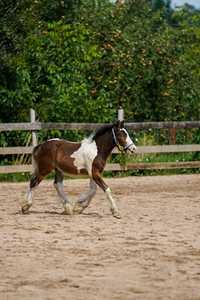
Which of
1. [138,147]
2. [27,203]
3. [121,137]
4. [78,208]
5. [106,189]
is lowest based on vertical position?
[138,147]

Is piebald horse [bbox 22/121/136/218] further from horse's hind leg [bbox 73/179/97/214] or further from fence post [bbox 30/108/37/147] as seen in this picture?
fence post [bbox 30/108/37/147]

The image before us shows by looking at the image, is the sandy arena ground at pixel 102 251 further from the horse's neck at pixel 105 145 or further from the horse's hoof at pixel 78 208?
the horse's neck at pixel 105 145

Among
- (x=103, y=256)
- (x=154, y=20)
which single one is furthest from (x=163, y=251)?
(x=154, y=20)

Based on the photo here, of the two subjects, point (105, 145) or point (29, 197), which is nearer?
point (29, 197)

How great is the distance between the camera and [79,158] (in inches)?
510

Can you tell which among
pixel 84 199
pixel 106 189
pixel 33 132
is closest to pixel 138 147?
pixel 33 132

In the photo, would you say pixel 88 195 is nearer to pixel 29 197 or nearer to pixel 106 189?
pixel 106 189

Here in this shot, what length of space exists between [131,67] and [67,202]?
14.8 m

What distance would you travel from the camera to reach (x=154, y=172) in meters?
21.7

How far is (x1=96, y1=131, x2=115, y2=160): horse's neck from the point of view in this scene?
513 inches

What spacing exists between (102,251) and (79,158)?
386 centimetres

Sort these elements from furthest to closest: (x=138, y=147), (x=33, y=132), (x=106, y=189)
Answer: (x=138, y=147), (x=33, y=132), (x=106, y=189)

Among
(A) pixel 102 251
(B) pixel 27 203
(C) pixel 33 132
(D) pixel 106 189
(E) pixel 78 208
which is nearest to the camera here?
(A) pixel 102 251

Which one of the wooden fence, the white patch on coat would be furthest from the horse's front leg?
the wooden fence
